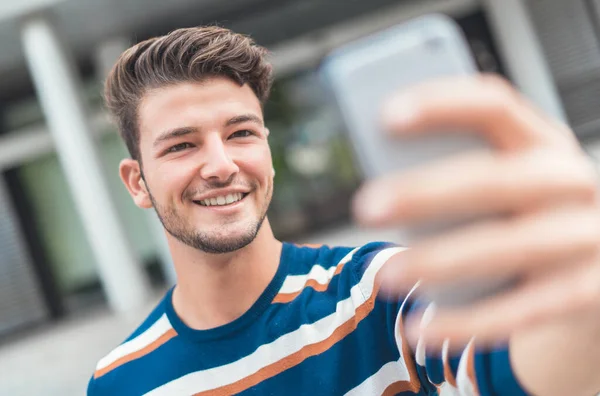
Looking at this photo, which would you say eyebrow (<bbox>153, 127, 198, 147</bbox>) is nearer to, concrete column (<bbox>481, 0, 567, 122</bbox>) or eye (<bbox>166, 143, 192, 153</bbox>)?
eye (<bbox>166, 143, 192, 153</bbox>)

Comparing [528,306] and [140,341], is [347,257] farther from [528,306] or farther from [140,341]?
[528,306]

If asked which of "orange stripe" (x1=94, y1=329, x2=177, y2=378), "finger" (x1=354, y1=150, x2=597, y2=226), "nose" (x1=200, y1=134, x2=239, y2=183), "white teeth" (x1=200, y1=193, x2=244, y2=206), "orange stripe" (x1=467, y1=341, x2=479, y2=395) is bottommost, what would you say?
"orange stripe" (x1=467, y1=341, x2=479, y2=395)

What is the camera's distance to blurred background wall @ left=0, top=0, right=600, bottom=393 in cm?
Answer: 689

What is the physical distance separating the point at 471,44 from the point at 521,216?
9641 millimetres

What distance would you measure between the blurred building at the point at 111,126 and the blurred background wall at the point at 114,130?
0.06ft

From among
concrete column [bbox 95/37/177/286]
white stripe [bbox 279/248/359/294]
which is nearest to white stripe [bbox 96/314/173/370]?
white stripe [bbox 279/248/359/294]

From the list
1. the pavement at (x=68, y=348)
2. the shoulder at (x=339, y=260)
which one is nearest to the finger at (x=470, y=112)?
the shoulder at (x=339, y=260)

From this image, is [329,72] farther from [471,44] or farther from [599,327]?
[471,44]

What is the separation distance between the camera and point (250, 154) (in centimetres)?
133

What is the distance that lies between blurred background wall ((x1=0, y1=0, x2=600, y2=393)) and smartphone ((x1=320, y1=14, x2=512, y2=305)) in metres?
6.66

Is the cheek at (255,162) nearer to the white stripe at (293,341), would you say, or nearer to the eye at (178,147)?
the eye at (178,147)

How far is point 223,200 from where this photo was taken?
130 centimetres

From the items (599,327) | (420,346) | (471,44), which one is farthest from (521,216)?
(471,44)

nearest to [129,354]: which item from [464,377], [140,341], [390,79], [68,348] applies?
[140,341]
